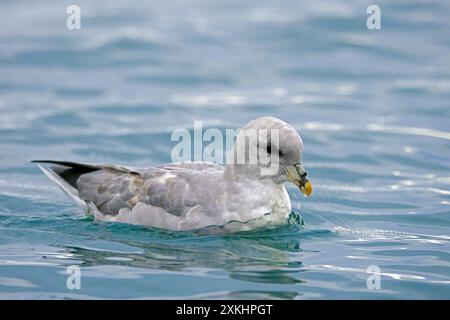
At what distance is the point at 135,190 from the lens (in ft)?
33.9

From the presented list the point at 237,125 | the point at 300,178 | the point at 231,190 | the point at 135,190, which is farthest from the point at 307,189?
the point at 237,125

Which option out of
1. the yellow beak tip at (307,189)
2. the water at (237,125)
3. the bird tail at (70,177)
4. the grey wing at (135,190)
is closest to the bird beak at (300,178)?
the yellow beak tip at (307,189)

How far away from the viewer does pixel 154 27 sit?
20391 millimetres

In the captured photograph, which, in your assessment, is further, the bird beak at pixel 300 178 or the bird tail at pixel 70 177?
the bird tail at pixel 70 177

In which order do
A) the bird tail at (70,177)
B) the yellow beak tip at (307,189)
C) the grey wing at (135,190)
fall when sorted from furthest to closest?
the bird tail at (70,177), the grey wing at (135,190), the yellow beak tip at (307,189)

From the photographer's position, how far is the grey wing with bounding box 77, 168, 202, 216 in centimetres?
1000

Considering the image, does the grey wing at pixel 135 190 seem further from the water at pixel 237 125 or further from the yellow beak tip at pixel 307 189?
the yellow beak tip at pixel 307 189

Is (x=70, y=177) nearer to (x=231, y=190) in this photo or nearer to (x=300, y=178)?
(x=231, y=190)

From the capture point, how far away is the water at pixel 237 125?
9266 millimetres

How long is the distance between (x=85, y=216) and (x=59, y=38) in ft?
30.5

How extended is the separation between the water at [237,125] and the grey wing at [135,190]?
0.85 feet

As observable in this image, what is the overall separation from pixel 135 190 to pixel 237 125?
16.5 ft

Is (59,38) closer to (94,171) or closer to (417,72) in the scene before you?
(417,72)

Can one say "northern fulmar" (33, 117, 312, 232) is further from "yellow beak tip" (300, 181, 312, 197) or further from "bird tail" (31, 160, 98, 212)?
"bird tail" (31, 160, 98, 212)
